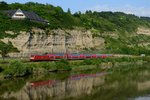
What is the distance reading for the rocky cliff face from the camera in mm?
79812

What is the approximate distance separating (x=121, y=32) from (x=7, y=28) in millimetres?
90460

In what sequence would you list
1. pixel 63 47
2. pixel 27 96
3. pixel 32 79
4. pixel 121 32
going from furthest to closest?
pixel 121 32
pixel 63 47
pixel 32 79
pixel 27 96

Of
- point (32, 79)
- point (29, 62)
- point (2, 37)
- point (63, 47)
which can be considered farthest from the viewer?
point (63, 47)

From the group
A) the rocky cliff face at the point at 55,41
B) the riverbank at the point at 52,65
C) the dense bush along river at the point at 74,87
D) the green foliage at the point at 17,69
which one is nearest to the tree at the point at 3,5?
the rocky cliff face at the point at 55,41

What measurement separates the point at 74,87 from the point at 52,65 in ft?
55.7

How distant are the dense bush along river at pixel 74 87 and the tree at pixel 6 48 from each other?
9877mm

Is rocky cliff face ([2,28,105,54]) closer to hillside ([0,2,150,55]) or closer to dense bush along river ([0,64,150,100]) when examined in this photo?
hillside ([0,2,150,55])

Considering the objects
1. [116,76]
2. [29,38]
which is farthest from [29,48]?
[116,76]

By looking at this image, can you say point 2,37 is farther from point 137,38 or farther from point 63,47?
point 137,38

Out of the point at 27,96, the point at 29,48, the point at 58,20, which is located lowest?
the point at 27,96

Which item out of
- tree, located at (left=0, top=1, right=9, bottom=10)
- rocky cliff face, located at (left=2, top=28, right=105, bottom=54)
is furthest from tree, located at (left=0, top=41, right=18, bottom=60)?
tree, located at (left=0, top=1, right=9, bottom=10)

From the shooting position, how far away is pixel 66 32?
100938 mm

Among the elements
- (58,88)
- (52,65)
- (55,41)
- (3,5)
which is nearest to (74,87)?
(58,88)

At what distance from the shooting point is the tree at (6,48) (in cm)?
7062
